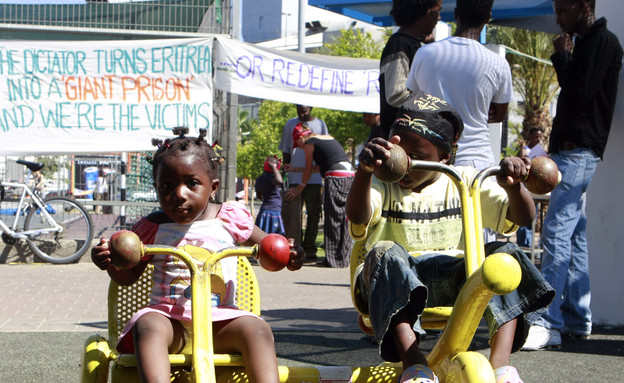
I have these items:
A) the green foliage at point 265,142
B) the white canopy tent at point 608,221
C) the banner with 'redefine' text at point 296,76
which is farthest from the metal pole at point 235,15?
the green foliage at point 265,142

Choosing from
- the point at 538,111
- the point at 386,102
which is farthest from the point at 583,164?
the point at 538,111

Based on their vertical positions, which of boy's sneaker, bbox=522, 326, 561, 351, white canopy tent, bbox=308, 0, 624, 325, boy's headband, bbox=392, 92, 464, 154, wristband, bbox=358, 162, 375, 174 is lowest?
boy's sneaker, bbox=522, 326, 561, 351

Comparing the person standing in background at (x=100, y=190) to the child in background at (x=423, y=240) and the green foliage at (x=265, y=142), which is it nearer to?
the child in background at (x=423, y=240)

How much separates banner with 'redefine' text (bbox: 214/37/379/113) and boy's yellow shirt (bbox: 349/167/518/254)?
6527 mm

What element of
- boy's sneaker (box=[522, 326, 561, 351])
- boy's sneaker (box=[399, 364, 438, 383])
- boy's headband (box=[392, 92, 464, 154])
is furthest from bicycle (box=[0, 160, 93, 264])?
boy's sneaker (box=[399, 364, 438, 383])

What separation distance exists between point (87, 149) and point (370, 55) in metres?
21.2

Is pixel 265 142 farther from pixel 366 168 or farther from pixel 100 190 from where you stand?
pixel 366 168

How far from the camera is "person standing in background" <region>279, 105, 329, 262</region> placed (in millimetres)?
9758

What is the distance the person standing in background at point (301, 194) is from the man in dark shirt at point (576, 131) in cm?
482

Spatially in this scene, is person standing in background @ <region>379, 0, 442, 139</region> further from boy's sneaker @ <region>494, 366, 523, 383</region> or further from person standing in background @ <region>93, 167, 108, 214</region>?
person standing in background @ <region>93, 167, 108, 214</region>

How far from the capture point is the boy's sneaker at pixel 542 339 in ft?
15.9

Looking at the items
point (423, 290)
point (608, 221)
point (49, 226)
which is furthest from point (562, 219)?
point (49, 226)

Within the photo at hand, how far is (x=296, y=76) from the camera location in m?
10.0

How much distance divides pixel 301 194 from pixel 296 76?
4.70 ft
